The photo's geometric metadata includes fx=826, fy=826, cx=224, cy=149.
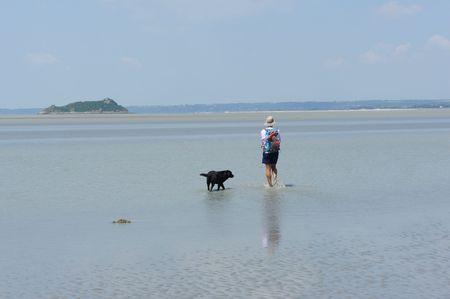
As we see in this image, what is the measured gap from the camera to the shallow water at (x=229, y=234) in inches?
401

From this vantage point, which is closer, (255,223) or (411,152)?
(255,223)

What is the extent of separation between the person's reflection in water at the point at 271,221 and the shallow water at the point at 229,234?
2cm

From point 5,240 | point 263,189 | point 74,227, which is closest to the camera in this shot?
point 5,240

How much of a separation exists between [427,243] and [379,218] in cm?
280

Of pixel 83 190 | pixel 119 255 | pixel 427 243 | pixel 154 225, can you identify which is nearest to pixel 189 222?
pixel 154 225

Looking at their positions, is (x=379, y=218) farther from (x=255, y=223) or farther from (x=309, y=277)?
(x=309, y=277)

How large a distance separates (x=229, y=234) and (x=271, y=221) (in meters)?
1.60

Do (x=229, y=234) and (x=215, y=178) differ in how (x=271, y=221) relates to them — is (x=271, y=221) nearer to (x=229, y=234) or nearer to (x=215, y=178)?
(x=229, y=234)

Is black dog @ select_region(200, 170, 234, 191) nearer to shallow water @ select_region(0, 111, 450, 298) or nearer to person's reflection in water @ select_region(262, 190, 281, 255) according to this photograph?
shallow water @ select_region(0, 111, 450, 298)

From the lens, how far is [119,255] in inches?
479

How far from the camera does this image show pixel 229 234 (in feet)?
45.7

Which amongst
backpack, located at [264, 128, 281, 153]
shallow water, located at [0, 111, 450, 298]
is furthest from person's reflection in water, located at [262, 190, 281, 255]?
backpack, located at [264, 128, 281, 153]

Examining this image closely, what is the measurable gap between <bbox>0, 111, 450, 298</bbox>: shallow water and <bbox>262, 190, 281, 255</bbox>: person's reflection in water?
2 cm

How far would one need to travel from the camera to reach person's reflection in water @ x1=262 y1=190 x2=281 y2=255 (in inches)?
509
